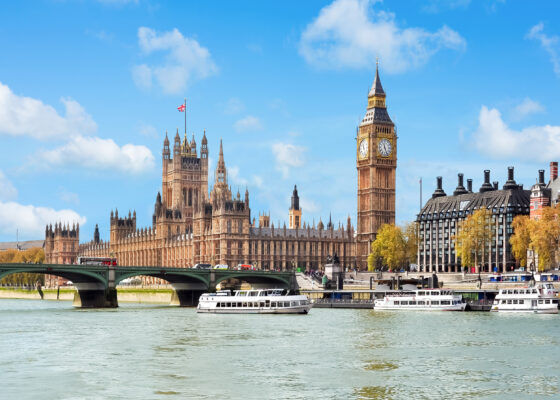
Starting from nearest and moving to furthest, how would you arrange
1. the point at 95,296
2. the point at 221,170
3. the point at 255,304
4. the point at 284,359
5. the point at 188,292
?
1. the point at 284,359
2. the point at 255,304
3. the point at 95,296
4. the point at 188,292
5. the point at 221,170

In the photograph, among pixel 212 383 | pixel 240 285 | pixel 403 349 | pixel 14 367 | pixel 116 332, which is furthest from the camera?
pixel 240 285

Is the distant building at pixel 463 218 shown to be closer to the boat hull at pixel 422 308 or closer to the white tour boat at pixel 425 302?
the white tour boat at pixel 425 302

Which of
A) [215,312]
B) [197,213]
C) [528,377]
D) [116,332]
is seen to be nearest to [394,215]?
[197,213]

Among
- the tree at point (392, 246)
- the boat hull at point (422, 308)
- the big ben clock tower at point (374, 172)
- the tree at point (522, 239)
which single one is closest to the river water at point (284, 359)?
the boat hull at point (422, 308)

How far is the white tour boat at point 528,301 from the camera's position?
80.2m

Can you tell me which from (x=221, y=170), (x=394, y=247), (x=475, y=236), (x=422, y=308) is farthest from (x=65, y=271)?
(x=221, y=170)

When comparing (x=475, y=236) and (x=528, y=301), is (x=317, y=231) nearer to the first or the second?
(x=475, y=236)

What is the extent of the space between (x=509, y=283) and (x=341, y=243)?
211 feet

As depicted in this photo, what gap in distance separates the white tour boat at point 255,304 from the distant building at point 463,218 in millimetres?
40426

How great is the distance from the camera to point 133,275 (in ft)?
342

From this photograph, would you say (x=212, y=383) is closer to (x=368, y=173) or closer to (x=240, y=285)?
(x=240, y=285)

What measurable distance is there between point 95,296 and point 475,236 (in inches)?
1820

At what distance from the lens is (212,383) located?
41.0 meters

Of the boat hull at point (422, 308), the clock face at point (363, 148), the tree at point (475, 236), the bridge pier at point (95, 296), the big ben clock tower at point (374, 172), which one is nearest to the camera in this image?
the boat hull at point (422, 308)
